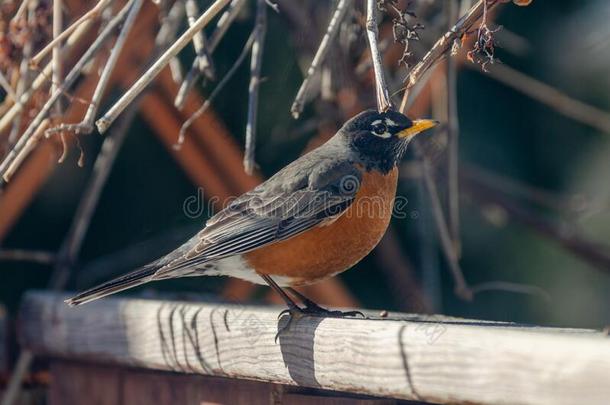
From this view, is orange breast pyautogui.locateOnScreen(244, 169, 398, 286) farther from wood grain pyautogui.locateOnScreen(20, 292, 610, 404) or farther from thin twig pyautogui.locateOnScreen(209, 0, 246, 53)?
thin twig pyautogui.locateOnScreen(209, 0, 246, 53)

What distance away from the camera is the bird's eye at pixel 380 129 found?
353cm

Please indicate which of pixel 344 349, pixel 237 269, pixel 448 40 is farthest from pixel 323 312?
pixel 448 40

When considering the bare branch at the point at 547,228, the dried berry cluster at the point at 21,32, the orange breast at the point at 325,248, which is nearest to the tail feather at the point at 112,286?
the orange breast at the point at 325,248

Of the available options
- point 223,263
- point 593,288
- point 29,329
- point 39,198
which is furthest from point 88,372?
point 593,288

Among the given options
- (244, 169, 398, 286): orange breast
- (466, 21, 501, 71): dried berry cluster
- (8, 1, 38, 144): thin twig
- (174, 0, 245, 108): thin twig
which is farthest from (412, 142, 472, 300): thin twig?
(8, 1, 38, 144): thin twig

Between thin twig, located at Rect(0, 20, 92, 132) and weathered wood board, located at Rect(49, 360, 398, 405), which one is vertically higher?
thin twig, located at Rect(0, 20, 92, 132)

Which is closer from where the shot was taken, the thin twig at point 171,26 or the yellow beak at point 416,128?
the yellow beak at point 416,128

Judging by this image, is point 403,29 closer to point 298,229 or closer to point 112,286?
point 298,229

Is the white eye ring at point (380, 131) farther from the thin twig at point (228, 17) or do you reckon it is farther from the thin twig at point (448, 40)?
the thin twig at point (448, 40)

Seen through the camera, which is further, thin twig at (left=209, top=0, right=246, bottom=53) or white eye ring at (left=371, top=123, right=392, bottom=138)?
white eye ring at (left=371, top=123, right=392, bottom=138)

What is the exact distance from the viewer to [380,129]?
140 inches

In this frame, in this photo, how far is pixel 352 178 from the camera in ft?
11.1

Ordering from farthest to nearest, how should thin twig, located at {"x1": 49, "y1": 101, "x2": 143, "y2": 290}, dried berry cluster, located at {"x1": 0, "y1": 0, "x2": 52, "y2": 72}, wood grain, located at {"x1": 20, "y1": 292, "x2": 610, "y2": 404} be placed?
thin twig, located at {"x1": 49, "y1": 101, "x2": 143, "y2": 290}, dried berry cluster, located at {"x1": 0, "y1": 0, "x2": 52, "y2": 72}, wood grain, located at {"x1": 20, "y1": 292, "x2": 610, "y2": 404}

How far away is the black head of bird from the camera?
3.49 metres
